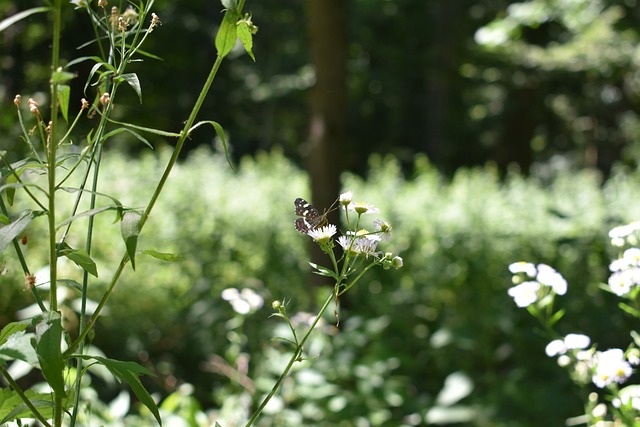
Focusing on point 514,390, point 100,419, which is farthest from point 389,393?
point 100,419

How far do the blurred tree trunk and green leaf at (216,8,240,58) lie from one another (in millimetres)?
3048

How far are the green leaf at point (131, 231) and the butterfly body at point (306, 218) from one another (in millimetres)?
217

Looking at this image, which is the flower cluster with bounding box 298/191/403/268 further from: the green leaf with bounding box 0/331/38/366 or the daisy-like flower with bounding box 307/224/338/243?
the green leaf with bounding box 0/331/38/366

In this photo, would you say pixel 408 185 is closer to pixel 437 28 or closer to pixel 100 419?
pixel 100 419

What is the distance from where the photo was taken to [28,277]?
0.86 meters

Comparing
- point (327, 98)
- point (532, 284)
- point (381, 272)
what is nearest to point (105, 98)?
point (532, 284)

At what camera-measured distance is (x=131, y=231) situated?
82 centimetres

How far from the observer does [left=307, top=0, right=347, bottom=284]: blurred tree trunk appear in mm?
3957

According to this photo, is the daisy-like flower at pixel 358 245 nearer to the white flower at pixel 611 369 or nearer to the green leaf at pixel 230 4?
the green leaf at pixel 230 4

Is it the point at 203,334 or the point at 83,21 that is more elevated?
the point at 83,21

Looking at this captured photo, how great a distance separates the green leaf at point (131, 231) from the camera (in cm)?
79

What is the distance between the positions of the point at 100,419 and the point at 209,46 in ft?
67.6

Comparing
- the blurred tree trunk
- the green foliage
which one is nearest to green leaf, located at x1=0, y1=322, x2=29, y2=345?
the green foliage

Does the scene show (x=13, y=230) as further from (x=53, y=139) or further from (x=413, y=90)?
(x=413, y=90)
